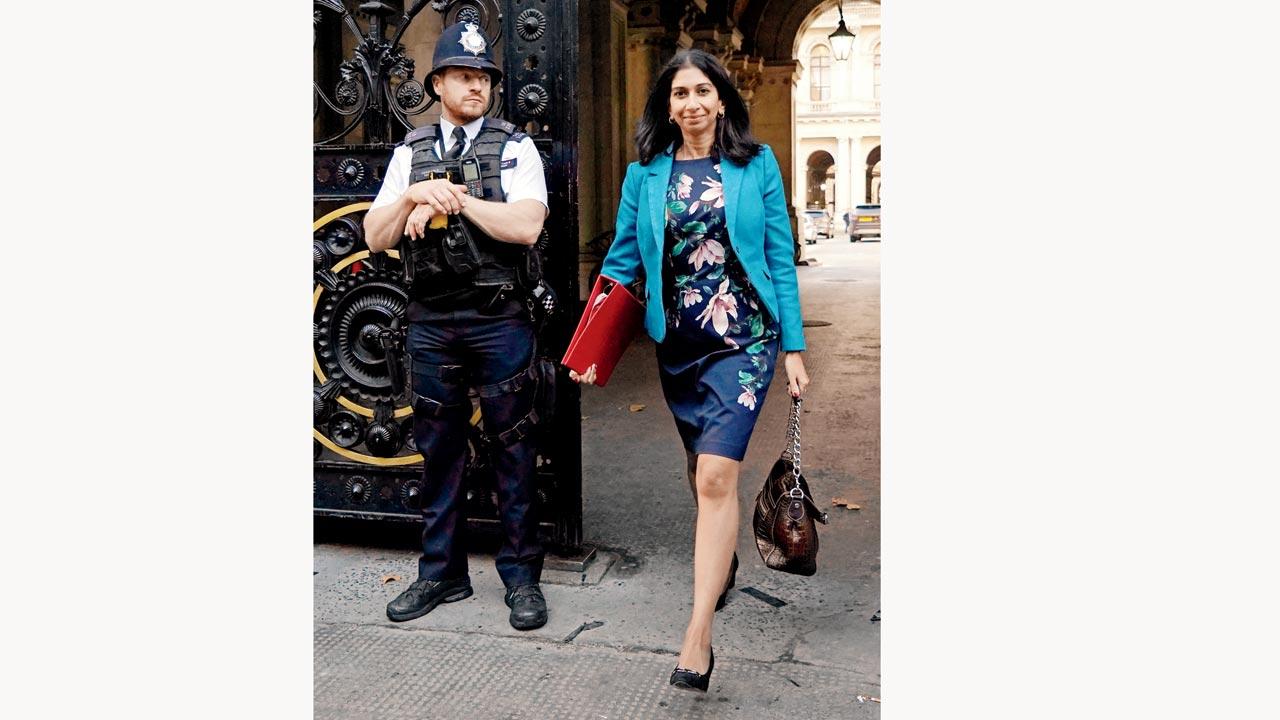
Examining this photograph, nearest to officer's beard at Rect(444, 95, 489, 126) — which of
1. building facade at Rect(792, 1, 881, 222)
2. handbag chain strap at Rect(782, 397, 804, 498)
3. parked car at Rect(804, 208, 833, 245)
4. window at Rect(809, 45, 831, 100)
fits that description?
handbag chain strap at Rect(782, 397, 804, 498)

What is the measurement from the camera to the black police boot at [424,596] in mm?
4273

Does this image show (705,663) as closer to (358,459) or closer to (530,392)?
(530,392)

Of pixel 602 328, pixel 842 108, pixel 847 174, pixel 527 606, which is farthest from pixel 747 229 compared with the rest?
pixel 847 174

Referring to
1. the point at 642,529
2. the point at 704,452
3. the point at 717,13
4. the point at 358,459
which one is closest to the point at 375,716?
the point at 704,452

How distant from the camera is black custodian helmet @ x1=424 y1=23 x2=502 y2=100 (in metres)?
4.00

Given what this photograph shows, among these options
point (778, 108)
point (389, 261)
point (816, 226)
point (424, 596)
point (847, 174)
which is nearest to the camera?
point (424, 596)

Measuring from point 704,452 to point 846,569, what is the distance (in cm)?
149

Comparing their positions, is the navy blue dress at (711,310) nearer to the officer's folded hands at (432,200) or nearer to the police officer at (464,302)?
the police officer at (464,302)

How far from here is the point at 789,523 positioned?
3.66m

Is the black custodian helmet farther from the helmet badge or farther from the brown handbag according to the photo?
the brown handbag

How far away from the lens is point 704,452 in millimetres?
3607

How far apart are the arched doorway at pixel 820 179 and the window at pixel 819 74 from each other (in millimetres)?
3980

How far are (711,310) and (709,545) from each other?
0.78 metres

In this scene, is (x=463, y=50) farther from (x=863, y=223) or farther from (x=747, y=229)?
(x=863, y=223)
